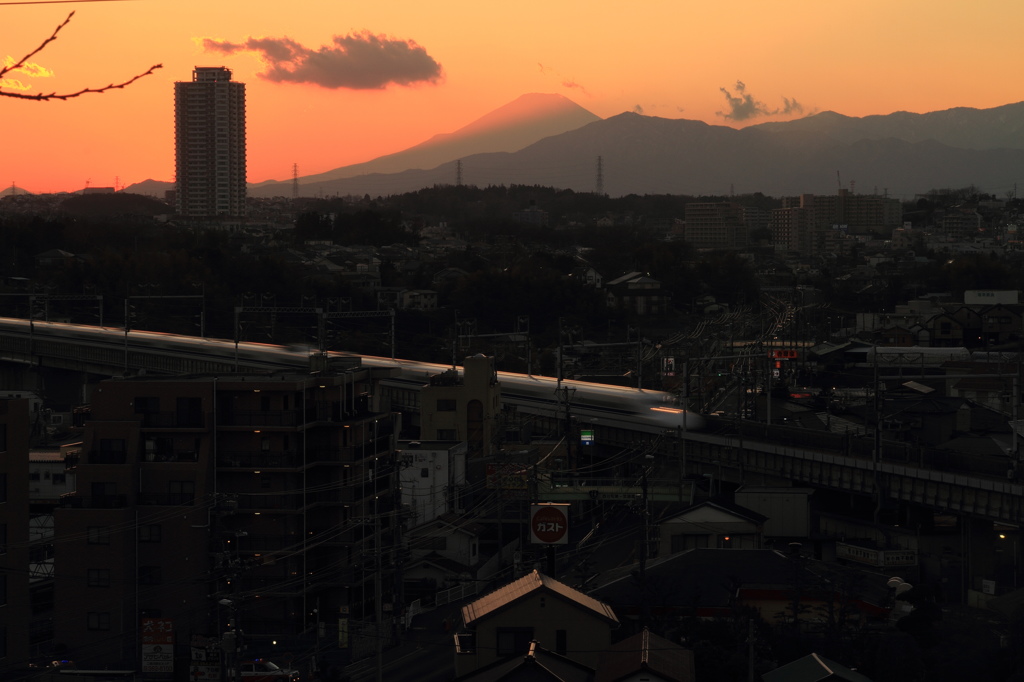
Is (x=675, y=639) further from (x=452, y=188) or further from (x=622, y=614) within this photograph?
(x=452, y=188)

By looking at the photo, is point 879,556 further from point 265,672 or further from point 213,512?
point 213,512

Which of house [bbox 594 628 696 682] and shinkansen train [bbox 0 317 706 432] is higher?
shinkansen train [bbox 0 317 706 432]

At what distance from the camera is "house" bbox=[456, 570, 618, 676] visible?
341 inches

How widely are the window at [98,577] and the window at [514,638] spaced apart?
14.7 feet

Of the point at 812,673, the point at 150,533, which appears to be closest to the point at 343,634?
the point at 150,533

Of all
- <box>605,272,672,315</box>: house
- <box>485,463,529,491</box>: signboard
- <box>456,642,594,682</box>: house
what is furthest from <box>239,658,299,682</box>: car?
<box>605,272,672,315</box>: house

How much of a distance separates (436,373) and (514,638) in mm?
14559

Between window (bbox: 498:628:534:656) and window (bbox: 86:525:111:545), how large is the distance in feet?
14.9

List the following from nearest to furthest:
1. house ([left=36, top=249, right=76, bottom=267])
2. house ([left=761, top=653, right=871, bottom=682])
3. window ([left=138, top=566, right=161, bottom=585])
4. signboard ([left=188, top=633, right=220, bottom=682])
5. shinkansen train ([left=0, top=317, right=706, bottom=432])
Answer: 1. house ([left=761, top=653, right=871, bottom=682])
2. signboard ([left=188, top=633, right=220, bottom=682])
3. window ([left=138, top=566, right=161, bottom=585])
4. shinkansen train ([left=0, top=317, right=706, bottom=432])
5. house ([left=36, top=249, right=76, bottom=267])

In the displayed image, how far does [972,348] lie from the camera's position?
32750 millimetres

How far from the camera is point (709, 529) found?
1334 centimetres

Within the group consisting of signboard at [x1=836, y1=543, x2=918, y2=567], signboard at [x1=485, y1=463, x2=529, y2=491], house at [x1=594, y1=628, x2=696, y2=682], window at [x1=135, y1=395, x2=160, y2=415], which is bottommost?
signboard at [x1=836, y1=543, x2=918, y2=567]

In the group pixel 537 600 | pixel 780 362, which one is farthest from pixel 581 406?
pixel 537 600

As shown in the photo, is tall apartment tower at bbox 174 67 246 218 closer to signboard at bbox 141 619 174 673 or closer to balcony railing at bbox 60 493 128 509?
balcony railing at bbox 60 493 128 509
